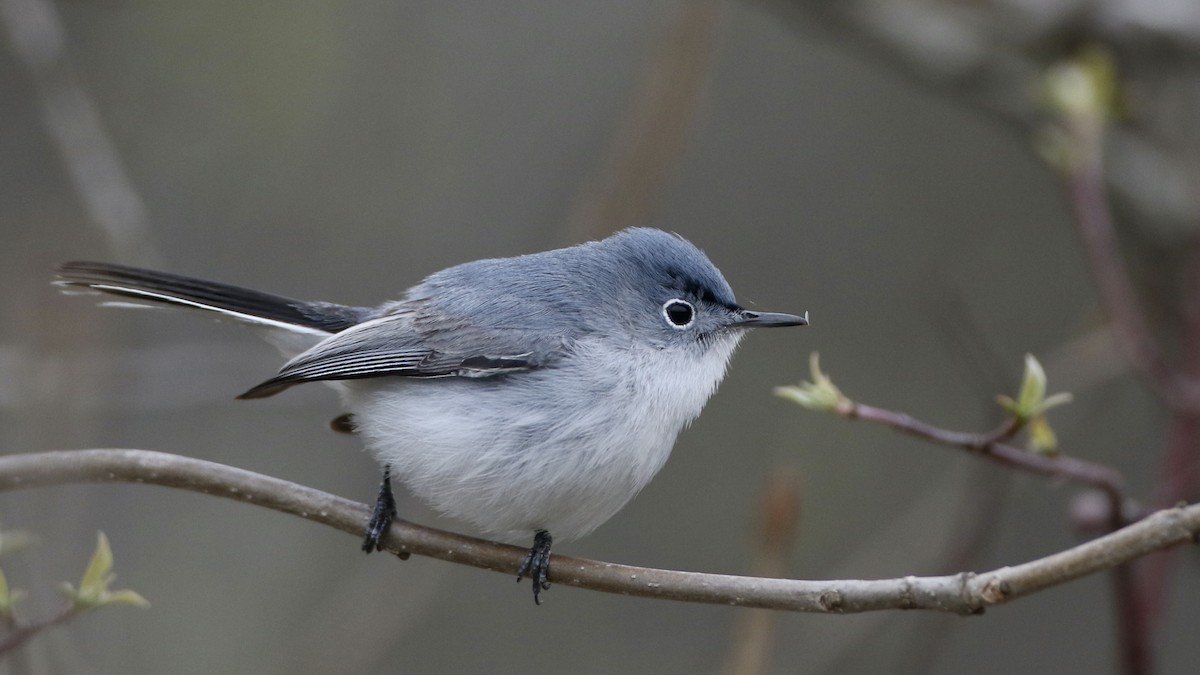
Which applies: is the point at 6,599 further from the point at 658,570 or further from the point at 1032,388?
the point at 1032,388

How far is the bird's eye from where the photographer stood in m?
2.89

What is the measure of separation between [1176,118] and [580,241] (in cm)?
212

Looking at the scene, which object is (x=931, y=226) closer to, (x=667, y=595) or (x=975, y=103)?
(x=975, y=103)

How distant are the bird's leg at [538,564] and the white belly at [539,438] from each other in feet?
0.17

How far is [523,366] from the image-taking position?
2721 mm

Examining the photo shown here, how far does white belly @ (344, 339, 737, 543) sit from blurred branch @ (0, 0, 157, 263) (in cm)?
112

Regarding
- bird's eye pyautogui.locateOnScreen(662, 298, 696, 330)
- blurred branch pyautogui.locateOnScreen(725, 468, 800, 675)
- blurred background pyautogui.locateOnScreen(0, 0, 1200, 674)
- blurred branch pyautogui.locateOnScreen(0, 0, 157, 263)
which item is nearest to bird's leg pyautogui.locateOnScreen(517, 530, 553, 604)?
blurred branch pyautogui.locateOnScreen(725, 468, 800, 675)

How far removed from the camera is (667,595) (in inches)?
85.4

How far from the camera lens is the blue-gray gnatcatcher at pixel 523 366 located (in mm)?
2582

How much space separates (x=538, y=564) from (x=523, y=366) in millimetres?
476

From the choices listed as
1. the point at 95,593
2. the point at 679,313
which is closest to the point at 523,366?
the point at 679,313

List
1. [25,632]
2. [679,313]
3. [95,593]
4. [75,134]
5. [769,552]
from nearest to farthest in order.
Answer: [25,632], [95,593], [769,552], [679,313], [75,134]

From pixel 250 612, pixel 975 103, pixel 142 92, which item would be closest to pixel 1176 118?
pixel 975 103

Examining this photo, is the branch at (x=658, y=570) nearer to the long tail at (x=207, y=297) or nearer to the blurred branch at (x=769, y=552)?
the blurred branch at (x=769, y=552)
